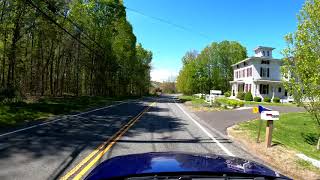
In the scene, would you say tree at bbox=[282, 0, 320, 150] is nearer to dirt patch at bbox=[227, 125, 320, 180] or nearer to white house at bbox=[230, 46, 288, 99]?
dirt patch at bbox=[227, 125, 320, 180]

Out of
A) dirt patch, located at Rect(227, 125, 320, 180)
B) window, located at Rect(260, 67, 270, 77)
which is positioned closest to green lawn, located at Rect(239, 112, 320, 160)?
dirt patch, located at Rect(227, 125, 320, 180)

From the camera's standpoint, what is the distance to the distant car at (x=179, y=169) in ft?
10.6

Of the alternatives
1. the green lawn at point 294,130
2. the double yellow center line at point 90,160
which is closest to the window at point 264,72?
the green lawn at point 294,130

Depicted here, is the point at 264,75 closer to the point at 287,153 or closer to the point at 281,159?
the point at 287,153

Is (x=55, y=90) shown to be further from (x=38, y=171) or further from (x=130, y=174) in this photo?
(x=130, y=174)

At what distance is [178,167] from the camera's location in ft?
11.4

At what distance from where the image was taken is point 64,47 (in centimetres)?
4784

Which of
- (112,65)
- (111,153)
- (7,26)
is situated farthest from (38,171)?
(112,65)

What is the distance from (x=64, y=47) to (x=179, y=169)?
1837 inches

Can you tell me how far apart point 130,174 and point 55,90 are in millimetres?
47930

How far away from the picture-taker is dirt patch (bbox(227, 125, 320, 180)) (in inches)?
326

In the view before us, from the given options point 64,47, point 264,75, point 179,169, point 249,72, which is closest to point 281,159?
point 179,169

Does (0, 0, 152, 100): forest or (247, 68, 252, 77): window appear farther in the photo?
(247, 68, 252, 77): window

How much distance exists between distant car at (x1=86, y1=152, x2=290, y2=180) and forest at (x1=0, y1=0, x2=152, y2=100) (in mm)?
21624
